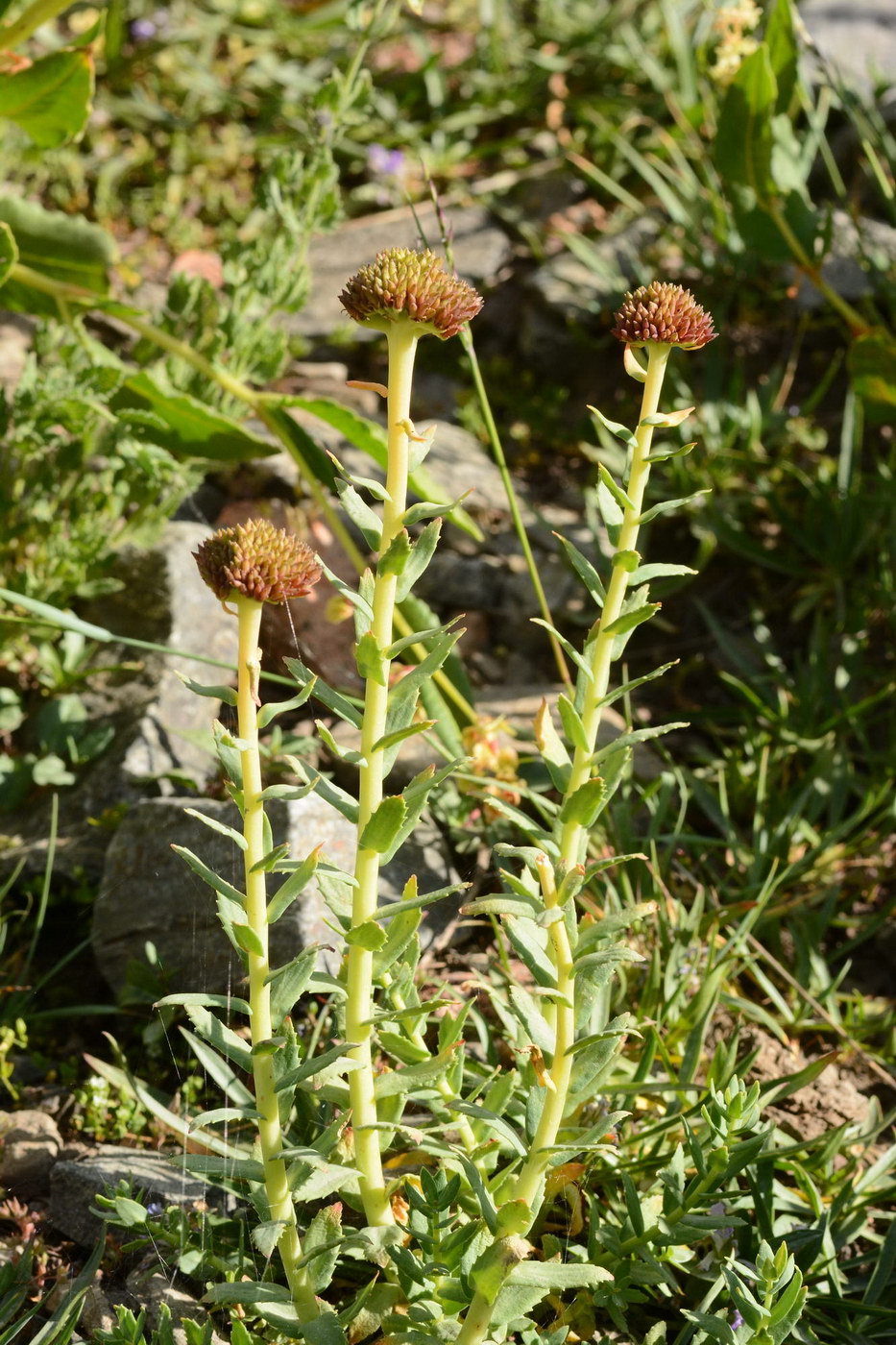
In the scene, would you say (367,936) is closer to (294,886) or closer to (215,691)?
(294,886)

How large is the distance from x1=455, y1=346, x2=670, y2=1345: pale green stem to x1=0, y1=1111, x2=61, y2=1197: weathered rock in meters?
0.85

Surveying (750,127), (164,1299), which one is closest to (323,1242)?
(164,1299)

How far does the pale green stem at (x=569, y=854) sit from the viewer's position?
4.38 ft

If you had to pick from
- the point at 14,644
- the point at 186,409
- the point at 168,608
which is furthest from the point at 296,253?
the point at 14,644

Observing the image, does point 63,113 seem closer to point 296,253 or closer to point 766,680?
point 296,253

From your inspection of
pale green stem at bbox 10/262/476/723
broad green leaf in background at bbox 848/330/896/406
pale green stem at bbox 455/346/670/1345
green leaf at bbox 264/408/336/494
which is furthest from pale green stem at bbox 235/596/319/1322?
broad green leaf in background at bbox 848/330/896/406

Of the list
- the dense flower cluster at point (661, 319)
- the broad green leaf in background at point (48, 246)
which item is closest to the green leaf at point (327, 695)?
the dense flower cluster at point (661, 319)

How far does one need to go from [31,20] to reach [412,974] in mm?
2160

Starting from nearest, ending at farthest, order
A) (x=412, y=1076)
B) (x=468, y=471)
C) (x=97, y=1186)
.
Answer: (x=412, y=1076), (x=97, y=1186), (x=468, y=471)

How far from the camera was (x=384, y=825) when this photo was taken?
1.28 metres

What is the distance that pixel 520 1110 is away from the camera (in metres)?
1.66

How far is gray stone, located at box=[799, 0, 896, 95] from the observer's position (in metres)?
4.21

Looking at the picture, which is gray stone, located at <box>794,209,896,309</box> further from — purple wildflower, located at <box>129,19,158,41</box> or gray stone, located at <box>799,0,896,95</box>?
purple wildflower, located at <box>129,19,158,41</box>

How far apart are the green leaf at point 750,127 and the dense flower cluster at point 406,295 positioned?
2134 mm
